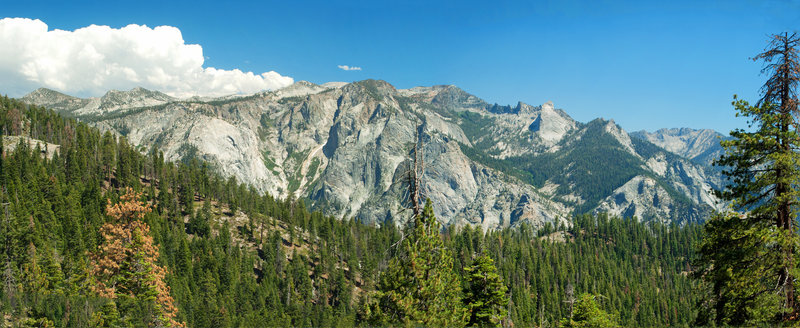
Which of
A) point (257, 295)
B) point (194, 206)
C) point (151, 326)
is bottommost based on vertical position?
point (257, 295)

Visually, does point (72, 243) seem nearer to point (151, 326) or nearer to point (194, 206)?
point (194, 206)

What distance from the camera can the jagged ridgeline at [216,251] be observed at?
108 m

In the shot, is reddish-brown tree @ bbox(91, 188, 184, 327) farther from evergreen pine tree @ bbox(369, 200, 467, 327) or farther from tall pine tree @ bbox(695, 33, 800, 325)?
tall pine tree @ bbox(695, 33, 800, 325)

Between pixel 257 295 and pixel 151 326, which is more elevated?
pixel 151 326

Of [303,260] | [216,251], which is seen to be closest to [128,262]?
[216,251]

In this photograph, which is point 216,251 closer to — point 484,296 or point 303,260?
point 303,260

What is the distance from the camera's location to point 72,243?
11275cm

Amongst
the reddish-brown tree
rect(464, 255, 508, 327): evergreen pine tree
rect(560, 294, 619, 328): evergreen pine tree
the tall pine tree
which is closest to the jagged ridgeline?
the reddish-brown tree

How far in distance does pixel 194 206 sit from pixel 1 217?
7097 cm

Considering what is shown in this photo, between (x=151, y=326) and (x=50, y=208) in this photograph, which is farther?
(x=50, y=208)

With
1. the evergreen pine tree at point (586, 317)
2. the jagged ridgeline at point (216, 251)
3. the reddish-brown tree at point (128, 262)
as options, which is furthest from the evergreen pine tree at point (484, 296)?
the jagged ridgeline at point (216, 251)

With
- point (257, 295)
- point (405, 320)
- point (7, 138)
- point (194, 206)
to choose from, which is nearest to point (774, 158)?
point (405, 320)

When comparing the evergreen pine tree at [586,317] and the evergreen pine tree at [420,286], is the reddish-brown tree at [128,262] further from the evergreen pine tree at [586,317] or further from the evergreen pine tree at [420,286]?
the evergreen pine tree at [586,317]

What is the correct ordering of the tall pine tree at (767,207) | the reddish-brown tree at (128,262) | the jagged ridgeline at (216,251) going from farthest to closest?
the jagged ridgeline at (216,251) → the reddish-brown tree at (128,262) → the tall pine tree at (767,207)
